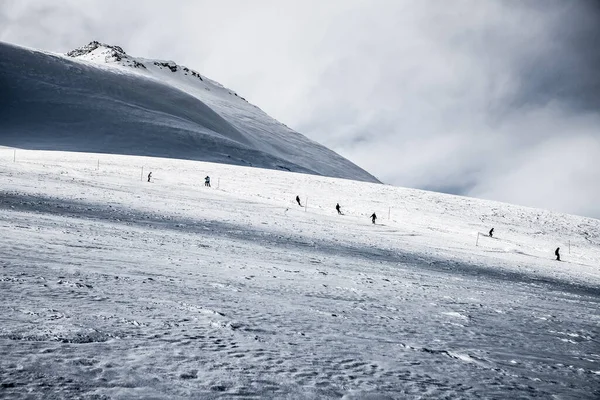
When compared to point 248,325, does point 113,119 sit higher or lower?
higher

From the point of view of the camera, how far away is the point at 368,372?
379cm

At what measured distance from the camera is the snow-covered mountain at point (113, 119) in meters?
99.1

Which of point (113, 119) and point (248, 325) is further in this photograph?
point (113, 119)

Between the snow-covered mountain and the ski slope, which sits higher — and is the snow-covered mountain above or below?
above

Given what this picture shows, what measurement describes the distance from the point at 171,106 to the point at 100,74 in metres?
25.0

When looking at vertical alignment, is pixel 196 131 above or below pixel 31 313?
above

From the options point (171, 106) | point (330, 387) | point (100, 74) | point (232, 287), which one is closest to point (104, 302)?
point (232, 287)

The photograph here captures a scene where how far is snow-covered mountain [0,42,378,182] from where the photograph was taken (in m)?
99.1

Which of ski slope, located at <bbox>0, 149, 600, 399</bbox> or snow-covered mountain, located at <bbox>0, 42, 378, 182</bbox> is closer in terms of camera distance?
ski slope, located at <bbox>0, 149, 600, 399</bbox>

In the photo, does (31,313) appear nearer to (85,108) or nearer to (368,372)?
(368,372)

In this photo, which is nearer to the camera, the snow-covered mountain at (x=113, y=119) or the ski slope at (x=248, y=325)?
the ski slope at (x=248, y=325)

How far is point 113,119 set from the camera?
113 metres

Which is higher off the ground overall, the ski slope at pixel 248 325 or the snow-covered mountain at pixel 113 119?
the snow-covered mountain at pixel 113 119

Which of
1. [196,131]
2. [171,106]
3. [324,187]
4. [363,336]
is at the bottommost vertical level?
[363,336]
